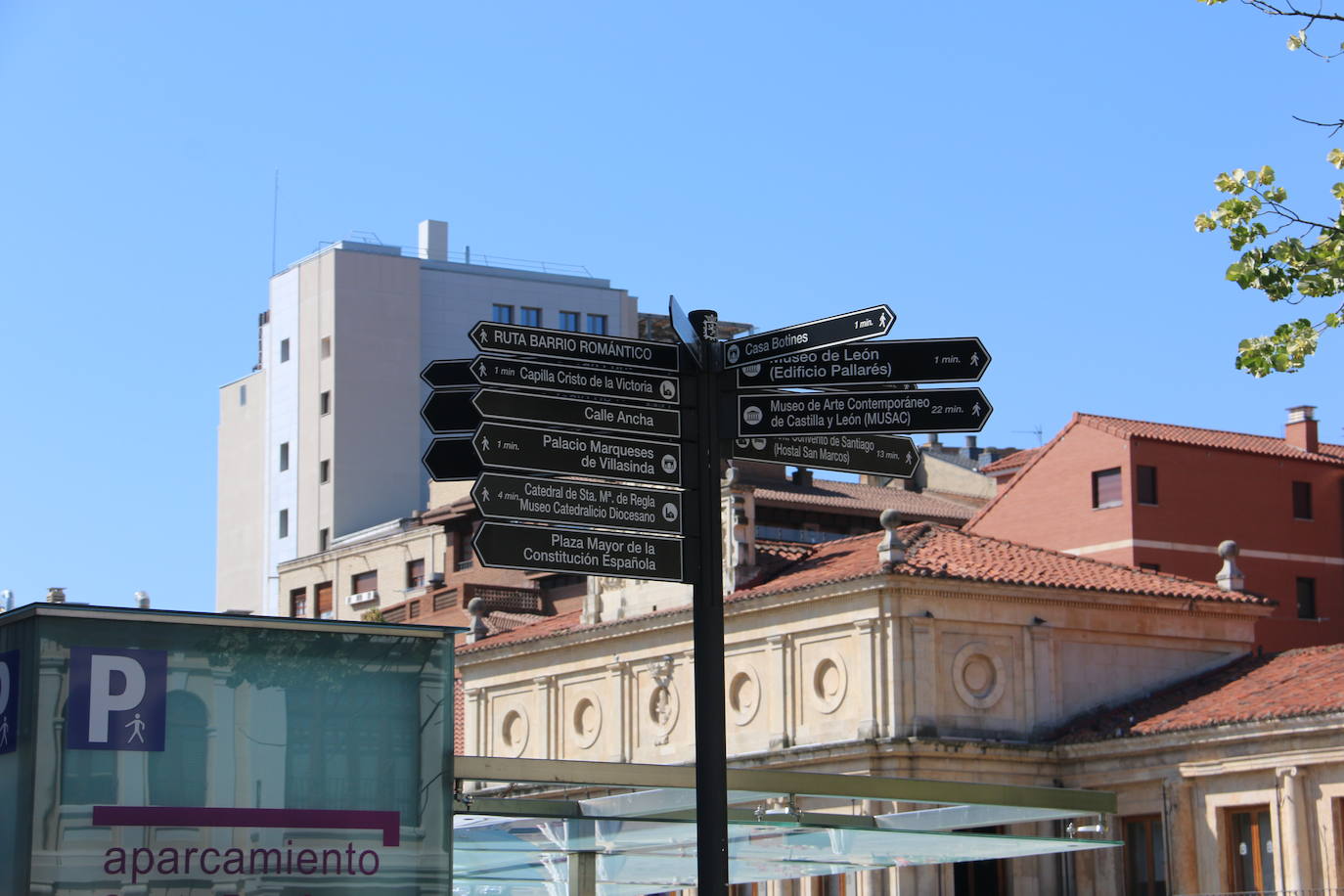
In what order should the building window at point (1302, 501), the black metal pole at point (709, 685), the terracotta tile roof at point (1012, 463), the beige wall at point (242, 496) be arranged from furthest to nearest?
the beige wall at point (242, 496) < the terracotta tile roof at point (1012, 463) < the building window at point (1302, 501) < the black metal pole at point (709, 685)

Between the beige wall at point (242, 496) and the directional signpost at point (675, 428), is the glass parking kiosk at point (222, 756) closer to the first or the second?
the directional signpost at point (675, 428)

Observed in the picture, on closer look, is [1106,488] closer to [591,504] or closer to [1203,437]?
[1203,437]

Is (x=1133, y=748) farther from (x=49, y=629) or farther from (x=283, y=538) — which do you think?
(x=283, y=538)

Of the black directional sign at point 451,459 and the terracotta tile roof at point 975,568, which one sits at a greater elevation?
the terracotta tile roof at point 975,568

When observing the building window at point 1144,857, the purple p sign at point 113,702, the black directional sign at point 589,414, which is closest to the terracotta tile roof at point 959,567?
the building window at point 1144,857

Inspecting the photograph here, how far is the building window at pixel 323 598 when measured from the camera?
75.9m

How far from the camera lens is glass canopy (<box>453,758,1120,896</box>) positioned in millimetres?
11344

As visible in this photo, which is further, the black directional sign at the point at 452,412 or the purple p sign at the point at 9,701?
the black directional sign at the point at 452,412

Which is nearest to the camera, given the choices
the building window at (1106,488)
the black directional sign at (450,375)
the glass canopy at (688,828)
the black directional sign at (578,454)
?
the black directional sign at (578,454)

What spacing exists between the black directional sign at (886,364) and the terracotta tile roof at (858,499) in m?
53.6

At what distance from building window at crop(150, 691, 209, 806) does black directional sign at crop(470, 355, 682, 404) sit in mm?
1935

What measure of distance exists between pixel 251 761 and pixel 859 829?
4.86 m

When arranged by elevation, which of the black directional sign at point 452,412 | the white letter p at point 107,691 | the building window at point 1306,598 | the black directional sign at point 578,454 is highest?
the building window at point 1306,598

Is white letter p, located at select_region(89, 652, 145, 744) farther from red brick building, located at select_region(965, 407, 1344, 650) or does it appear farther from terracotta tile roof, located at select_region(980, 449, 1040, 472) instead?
terracotta tile roof, located at select_region(980, 449, 1040, 472)
